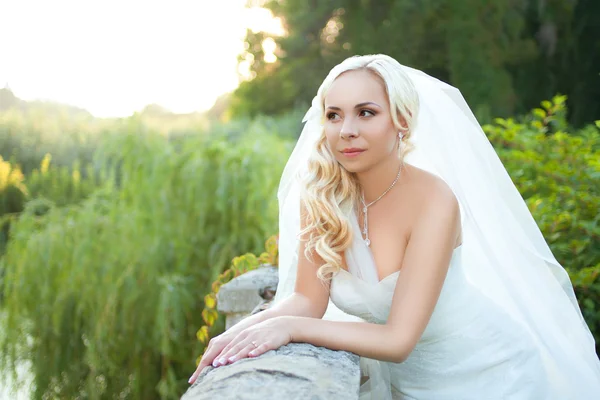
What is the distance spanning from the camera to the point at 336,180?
2.14 m

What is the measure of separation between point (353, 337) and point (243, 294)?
116cm

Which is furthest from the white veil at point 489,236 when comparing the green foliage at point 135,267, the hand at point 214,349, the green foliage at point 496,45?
the green foliage at point 496,45

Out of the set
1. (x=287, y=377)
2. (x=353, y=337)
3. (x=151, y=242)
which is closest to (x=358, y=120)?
(x=353, y=337)

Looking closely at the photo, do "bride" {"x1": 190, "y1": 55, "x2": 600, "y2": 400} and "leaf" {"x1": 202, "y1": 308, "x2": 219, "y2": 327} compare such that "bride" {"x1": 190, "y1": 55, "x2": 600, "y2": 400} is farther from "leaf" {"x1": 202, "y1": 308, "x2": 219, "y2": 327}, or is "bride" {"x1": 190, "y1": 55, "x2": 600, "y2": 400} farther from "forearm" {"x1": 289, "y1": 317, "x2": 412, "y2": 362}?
"leaf" {"x1": 202, "y1": 308, "x2": 219, "y2": 327}

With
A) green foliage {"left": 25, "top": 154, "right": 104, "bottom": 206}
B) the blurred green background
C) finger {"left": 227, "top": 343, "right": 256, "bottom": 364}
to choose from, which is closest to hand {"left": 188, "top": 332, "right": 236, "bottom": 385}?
finger {"left": 227, "top": 343, "right": 256, "bottom": 364}

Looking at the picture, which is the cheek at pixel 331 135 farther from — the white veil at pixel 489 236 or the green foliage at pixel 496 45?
the green foliage at pixel 496 45

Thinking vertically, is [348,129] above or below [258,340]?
above

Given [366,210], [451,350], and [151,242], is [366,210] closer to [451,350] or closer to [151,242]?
[451,350]

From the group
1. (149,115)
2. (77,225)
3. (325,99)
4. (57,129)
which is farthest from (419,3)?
(325,99)

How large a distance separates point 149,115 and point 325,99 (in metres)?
3.50

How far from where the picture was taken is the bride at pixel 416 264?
6.10ft

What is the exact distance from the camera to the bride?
1.86 meters

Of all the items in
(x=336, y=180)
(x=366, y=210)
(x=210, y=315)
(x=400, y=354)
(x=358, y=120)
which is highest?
(x=358, y=120)

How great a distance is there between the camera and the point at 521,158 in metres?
4.01
